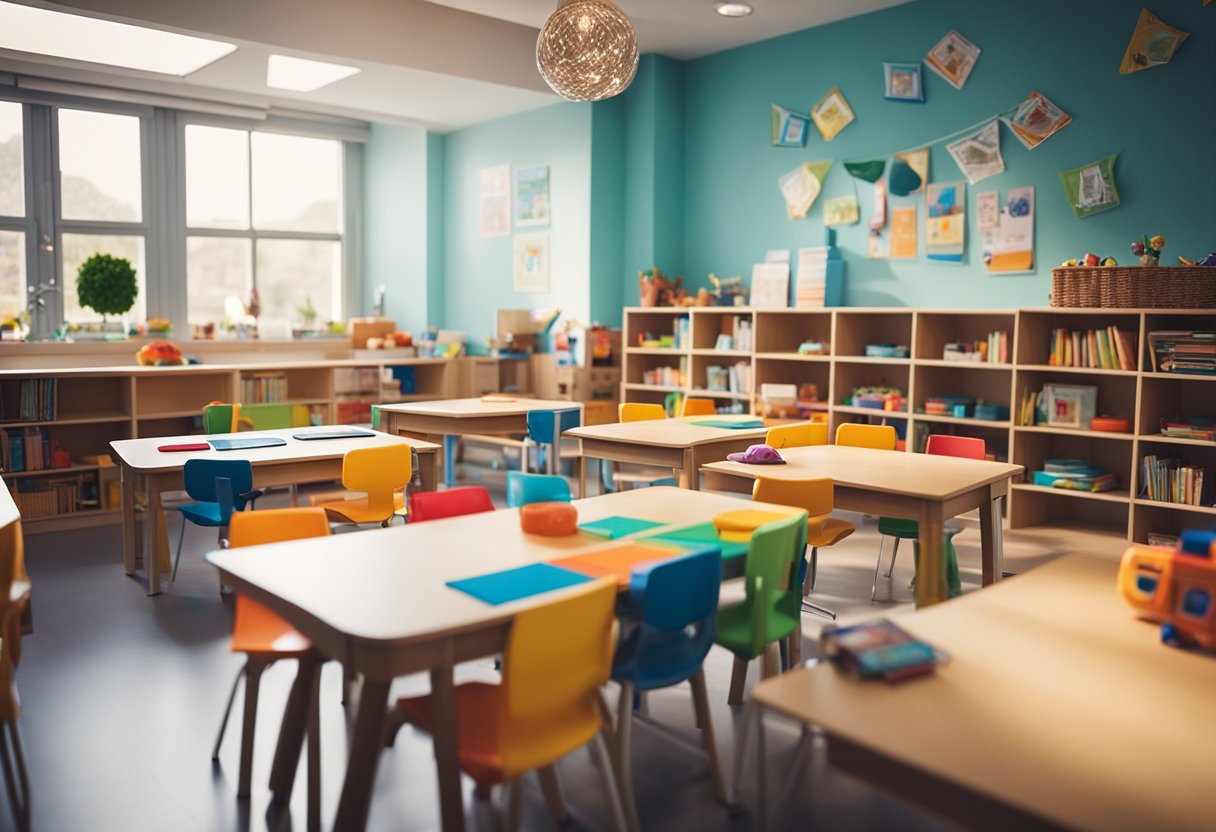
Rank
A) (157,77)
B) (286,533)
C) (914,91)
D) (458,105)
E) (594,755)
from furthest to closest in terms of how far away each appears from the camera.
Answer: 1. (458,105)
2. (157,77)
3. (914,91)
4. (286,533)
5. (594,755)

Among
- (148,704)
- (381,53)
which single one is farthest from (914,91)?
(148,704)

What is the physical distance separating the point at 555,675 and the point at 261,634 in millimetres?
1106

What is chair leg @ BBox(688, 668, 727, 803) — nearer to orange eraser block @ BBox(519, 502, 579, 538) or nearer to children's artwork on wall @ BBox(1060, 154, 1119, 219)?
orange eraser block @ BBox(519, 502, 579, 538)

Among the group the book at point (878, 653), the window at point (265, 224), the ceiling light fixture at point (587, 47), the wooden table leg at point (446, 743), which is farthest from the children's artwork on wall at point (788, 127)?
the wooden table leg at point (446, 743)

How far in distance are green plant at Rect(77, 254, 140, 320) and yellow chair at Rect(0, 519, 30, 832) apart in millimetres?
5677

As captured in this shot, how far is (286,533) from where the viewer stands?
316 cm

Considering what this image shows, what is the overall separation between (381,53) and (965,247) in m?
4.45

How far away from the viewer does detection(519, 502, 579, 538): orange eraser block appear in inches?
121

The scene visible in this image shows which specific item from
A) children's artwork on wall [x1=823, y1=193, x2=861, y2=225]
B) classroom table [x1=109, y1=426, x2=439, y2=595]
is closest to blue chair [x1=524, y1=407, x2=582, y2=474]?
classroom table [x1=109, y1=426, x2=439, y2=595]

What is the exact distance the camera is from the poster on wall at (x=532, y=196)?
9.13 metres

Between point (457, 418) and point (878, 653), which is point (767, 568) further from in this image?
point (457, 418)

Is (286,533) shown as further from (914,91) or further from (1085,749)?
(914,91)

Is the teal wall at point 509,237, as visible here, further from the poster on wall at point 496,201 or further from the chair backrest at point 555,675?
the chair backrest at point 555,675

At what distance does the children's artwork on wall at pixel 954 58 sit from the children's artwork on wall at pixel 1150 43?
1006 millimetres
